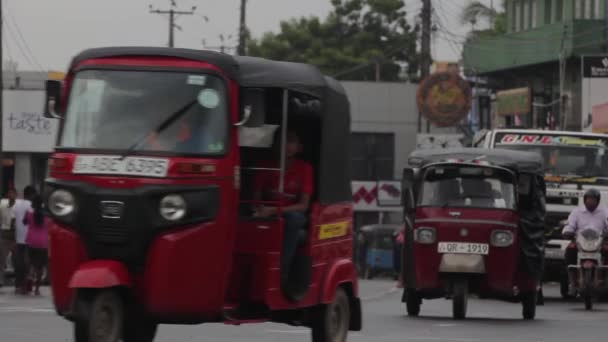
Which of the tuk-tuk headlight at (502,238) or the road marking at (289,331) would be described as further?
the tuk-tuk headlight at (502,238)

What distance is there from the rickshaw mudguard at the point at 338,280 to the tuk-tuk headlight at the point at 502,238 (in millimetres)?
7561

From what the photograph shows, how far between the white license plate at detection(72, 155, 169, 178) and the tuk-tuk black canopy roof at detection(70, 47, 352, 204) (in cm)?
83

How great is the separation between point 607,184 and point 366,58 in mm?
71524

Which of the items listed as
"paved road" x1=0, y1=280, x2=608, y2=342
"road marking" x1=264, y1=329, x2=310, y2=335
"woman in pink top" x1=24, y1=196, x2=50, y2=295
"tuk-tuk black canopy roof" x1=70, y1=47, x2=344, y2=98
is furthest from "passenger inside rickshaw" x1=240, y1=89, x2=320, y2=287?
"woman in pink top" x1=24, y1=196, x2=50, y2=295

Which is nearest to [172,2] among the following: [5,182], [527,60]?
[5,182]

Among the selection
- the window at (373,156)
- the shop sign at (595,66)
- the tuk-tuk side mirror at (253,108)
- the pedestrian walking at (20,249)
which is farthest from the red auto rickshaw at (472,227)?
the window at (373,156)

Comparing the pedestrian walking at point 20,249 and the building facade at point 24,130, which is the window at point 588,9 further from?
the pedestrian walking at point 20,249

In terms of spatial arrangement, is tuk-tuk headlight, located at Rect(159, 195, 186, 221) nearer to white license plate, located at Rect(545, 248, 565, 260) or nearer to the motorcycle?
the motorcycle

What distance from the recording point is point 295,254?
44.1ft

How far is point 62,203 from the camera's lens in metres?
12.2

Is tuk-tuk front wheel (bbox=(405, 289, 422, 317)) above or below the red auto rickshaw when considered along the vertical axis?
below

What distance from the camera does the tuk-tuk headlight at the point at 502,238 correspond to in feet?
72.7

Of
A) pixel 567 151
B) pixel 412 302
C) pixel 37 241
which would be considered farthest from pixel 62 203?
pixel 567 151

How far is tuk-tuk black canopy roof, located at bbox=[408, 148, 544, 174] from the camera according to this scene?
22.8 m
